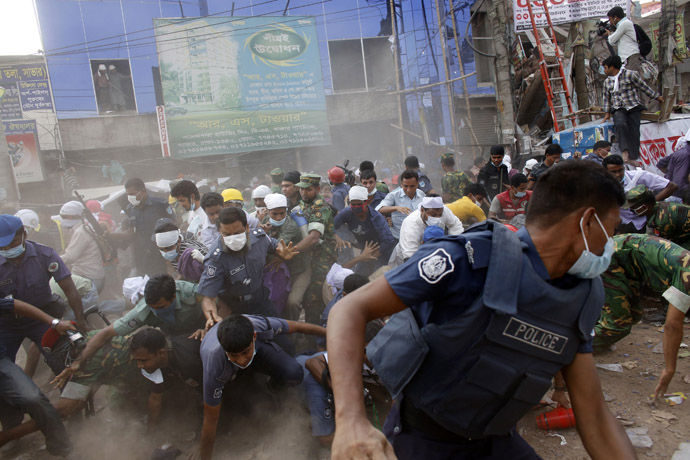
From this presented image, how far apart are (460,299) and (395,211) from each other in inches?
179

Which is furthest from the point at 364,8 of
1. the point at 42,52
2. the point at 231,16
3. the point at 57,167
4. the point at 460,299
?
the point at 460,299

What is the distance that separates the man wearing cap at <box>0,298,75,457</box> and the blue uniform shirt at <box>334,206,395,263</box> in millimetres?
3216

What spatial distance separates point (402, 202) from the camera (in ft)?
19.7

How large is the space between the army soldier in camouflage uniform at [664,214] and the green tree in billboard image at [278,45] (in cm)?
1524

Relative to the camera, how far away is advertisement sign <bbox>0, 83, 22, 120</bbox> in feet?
52.2

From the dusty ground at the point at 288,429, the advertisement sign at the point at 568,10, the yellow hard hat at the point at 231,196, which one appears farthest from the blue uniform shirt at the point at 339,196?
the advertisement sign at the point at 568,10

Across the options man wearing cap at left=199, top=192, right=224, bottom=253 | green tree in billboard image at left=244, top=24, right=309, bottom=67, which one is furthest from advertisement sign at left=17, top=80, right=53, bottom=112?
man wearing cap at left=199, top=192, right=224, bottom=253

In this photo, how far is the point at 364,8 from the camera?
19.4 metres

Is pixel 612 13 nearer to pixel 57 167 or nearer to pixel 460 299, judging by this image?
pixel 460 299

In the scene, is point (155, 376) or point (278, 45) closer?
point (155, 376)

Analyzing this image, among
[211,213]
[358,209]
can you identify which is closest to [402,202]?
[358,209]

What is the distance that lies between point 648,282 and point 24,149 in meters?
18.3

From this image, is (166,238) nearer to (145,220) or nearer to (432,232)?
(145,220)

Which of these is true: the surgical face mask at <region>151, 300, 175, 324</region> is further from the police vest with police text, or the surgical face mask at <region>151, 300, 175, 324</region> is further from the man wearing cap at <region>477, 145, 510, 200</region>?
the man wearing cap at <region>477, 145, 510, 200</region>
